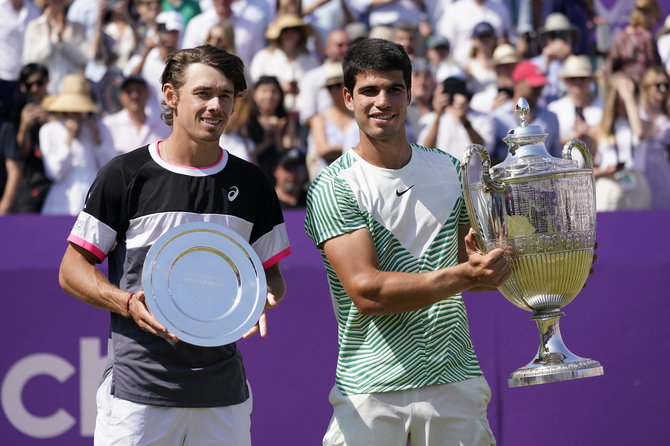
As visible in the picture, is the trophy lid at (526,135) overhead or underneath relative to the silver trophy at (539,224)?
overhead

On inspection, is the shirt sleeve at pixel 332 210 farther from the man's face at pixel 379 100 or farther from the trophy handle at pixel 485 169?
the trophy handle at pixel 485 169

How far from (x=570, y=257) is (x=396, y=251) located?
0.56 meters

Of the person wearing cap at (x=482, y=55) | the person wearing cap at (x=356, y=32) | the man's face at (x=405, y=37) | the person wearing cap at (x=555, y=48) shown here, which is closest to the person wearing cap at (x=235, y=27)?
the person wearing cap at (x=356, y=32)

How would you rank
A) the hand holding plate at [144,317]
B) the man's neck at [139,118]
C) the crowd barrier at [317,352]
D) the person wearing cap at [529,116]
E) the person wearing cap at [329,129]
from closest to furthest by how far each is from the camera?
A: the hand holding plate at [144,317] < the crowd barrier at [317,352] < the person wearing cap at [329,129] < the person wearing cap at [529,116] < the man's neck at [139,118]

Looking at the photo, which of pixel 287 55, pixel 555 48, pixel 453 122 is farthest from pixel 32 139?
pixel 555 48

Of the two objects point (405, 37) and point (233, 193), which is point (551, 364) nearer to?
point (233, 193)

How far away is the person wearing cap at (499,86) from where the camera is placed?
7.12 metres

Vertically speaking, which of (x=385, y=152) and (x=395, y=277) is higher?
(x=385, y=152)

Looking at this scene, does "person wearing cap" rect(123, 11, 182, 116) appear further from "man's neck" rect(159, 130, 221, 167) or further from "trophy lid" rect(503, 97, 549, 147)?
"trophy lid" rect(503, 97, 549, 147)

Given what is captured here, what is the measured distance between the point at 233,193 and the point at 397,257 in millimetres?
583

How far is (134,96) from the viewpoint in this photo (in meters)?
6.96

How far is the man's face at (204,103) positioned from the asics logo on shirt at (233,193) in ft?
0.58

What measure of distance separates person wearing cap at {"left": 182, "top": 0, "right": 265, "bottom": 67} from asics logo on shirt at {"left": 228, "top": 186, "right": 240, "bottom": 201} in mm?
4320

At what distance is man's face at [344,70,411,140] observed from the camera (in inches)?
121
